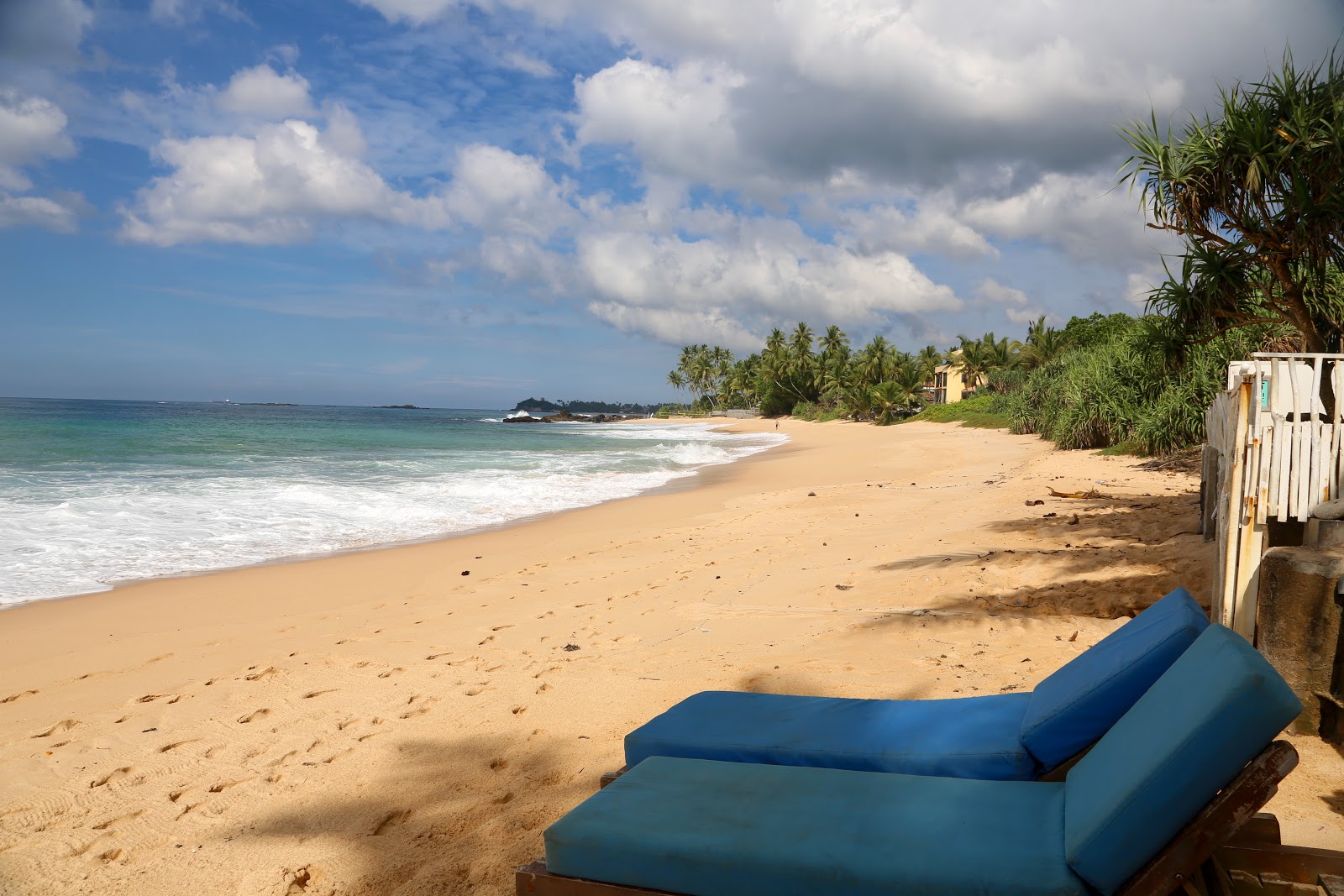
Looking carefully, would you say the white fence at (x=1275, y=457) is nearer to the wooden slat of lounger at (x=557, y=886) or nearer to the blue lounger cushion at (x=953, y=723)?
the blue lounger cushion at (x=953, y=723)

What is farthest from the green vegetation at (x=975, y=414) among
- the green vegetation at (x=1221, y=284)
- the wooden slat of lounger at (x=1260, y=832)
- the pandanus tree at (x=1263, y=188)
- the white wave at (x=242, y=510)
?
the wooden slat of lounger at (x=1260, y=832)

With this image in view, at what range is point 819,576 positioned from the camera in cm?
718

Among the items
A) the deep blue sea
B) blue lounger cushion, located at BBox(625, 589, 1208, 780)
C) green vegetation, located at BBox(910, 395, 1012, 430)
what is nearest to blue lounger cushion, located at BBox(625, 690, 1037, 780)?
blue lounger cushion, located at BBox(625, 589, 1208, 780)

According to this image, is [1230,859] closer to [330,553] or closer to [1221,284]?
[1221,284]

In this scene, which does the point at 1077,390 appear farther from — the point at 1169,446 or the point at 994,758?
the point at 994,758

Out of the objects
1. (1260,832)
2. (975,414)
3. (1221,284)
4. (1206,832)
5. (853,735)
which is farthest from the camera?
(975,414)

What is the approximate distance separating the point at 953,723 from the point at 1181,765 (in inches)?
40.3

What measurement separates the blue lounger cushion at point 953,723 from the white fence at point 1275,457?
170 centimetres

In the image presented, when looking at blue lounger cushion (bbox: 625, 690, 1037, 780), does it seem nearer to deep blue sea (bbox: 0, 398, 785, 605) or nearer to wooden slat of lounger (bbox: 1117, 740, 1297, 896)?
wooden slat of lounger (bbox: 1117, 740, 1297, 896)

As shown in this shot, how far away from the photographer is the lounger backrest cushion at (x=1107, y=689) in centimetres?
225

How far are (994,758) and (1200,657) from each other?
2.17 feet

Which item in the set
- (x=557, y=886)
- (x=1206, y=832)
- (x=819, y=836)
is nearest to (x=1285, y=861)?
(x=1206, y=832)

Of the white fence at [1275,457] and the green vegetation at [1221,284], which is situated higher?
the green vegetation at [1221,284]

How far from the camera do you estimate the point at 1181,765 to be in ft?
5.53
